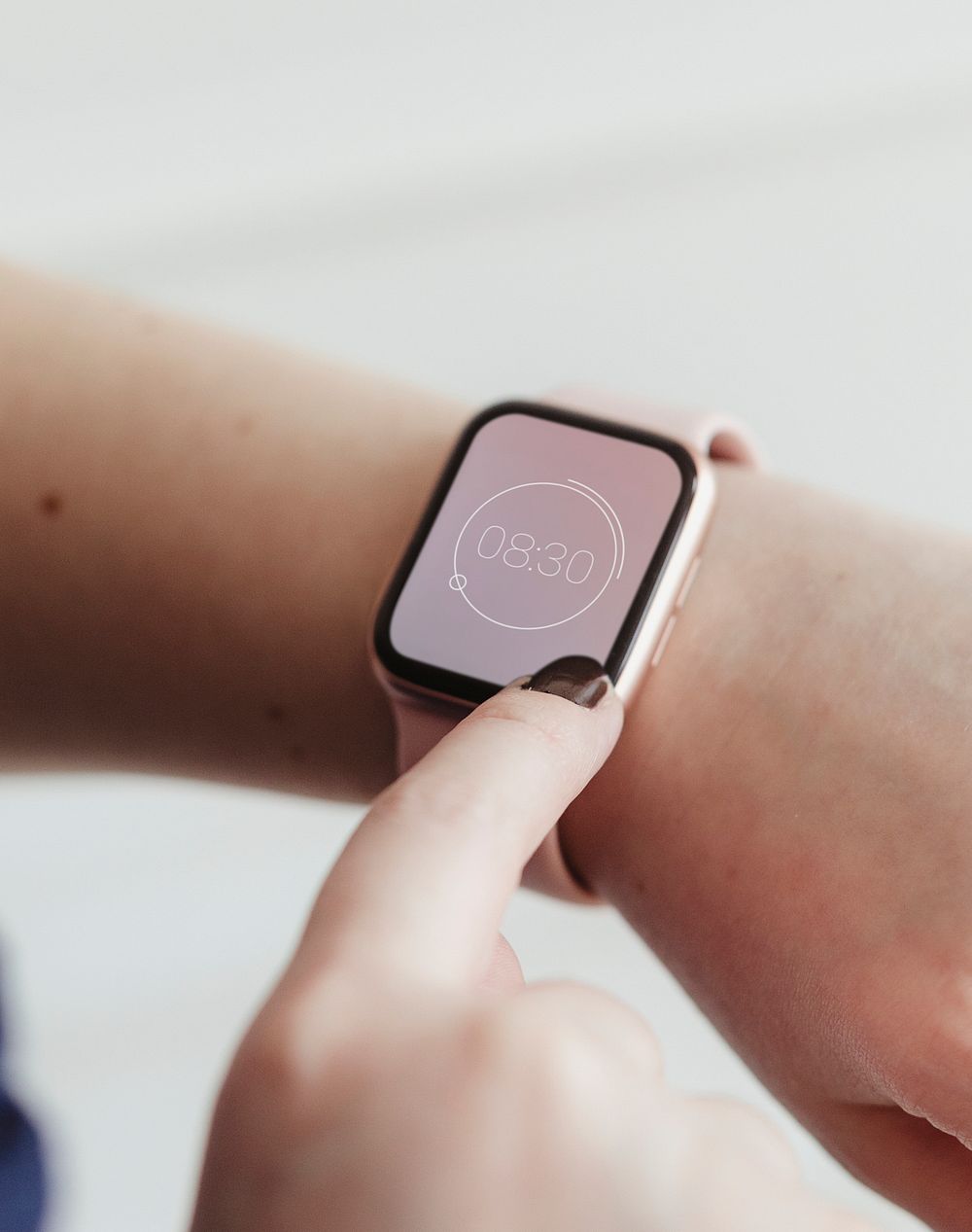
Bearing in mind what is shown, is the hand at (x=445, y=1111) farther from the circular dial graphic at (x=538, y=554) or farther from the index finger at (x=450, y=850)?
the circular dial graphic at (x=538, y=554)

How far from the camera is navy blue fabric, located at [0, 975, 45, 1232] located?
733mm

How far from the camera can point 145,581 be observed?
724 millimetres

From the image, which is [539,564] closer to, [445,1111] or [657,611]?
[657,611]

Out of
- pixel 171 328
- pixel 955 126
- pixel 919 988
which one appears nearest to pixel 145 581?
pixel 171 328

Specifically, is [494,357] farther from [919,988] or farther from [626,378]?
[919,988]

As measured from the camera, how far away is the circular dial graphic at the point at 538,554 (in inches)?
24.5

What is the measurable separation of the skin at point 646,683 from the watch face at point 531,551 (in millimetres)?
60

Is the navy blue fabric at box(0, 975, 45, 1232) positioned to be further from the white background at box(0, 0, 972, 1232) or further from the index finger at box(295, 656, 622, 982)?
the index finger at box(295, 656, 622, 982)

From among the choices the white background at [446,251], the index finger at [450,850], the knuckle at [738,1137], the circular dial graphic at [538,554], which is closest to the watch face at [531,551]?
the circular dial graphic at [538,554]

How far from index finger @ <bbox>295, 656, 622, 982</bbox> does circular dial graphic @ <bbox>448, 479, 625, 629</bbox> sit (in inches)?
7.2

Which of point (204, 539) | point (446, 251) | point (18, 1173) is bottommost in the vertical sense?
point (18, 1173)

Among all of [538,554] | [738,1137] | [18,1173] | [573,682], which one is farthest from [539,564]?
[18,1173]

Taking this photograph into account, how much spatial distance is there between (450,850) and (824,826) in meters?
0.30

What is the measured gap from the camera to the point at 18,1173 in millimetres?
742
